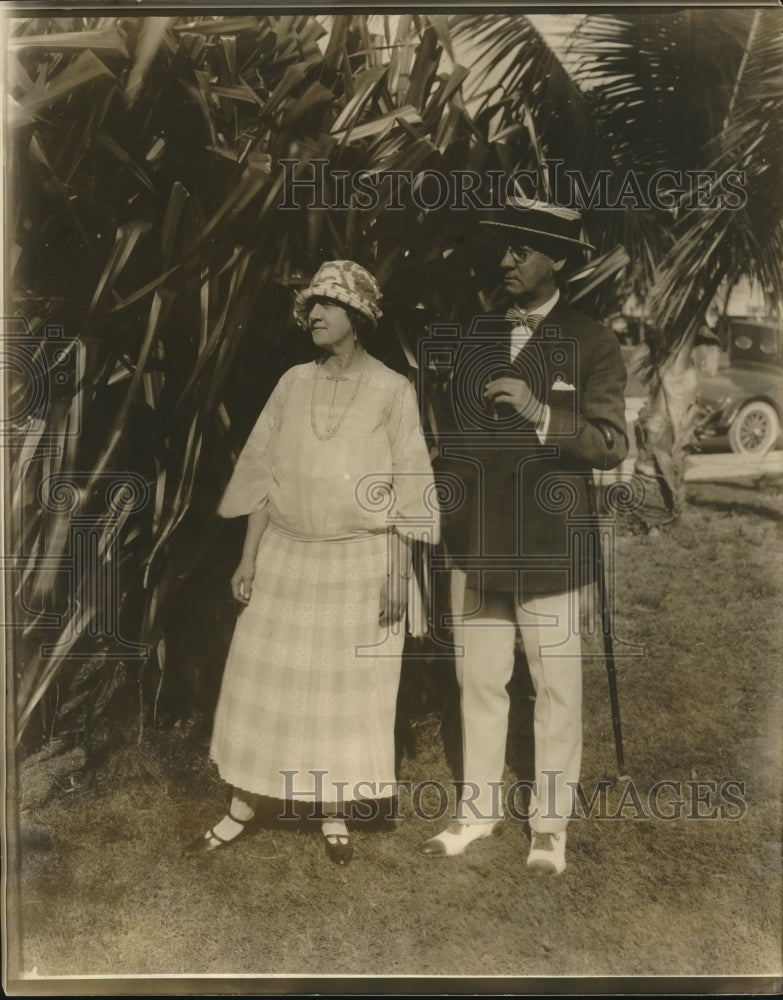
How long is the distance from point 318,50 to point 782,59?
1512 millimetres

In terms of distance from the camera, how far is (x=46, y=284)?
3.20 metres

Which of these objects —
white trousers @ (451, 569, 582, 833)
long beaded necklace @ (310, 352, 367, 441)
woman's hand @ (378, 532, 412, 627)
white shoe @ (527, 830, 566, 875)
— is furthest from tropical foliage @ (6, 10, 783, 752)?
white shoe @ (527, 830, 566, 875)

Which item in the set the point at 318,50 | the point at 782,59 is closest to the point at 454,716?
the point at 318,50

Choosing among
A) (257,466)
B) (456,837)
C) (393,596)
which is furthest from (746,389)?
(456,837)

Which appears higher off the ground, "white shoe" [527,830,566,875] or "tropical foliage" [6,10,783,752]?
"tropical foliage" [6,10,783,752]

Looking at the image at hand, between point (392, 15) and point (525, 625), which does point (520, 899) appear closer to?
point (525, 625)

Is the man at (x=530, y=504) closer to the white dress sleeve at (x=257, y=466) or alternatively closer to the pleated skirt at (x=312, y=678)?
the pleated skirt at (x=312, y=678)

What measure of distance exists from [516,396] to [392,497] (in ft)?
1.70

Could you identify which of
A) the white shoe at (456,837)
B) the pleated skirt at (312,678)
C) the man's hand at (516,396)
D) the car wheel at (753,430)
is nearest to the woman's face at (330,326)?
the man's hand at (516,396)

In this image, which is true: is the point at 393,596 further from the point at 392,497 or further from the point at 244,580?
the point at 244,580

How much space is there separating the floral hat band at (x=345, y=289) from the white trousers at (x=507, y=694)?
907 millimetres

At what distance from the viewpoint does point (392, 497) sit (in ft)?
10.3

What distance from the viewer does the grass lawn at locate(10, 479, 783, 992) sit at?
3.22 metres

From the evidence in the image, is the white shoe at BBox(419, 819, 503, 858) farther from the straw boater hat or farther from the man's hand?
the straw boater hat
